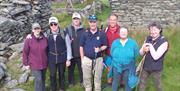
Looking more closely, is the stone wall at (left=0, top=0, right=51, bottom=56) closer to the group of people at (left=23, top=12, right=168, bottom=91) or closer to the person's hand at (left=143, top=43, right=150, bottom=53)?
the group of people at (left=23, top=12, right=168, bottom=91)

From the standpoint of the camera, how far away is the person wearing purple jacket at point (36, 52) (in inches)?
360

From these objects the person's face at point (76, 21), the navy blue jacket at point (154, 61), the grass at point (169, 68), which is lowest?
the grass at point (169, 68)

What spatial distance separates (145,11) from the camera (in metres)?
16.6

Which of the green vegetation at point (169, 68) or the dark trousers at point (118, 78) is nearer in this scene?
the dark trousers at point (118, 78)

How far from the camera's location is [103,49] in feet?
30.3

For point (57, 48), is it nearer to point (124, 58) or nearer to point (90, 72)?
point (90, 72)

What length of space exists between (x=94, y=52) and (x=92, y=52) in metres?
0.05

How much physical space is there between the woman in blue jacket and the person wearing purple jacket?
1635mm

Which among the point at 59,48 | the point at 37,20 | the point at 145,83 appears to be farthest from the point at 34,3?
the point at 145,83

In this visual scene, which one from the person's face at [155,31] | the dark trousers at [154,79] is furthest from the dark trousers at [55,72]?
the person's face at [155,31]

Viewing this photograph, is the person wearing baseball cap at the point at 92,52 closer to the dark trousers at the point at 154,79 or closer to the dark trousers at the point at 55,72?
the dark trousers at the point at 55,72

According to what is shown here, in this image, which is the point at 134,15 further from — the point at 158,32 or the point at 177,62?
the point at 158,32

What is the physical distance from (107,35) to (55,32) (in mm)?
1245

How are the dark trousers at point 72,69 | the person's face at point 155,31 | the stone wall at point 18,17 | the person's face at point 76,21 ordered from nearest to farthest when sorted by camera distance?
1. the person's face at point 155,31
2. the person's face at point 76,21
3. the dark trousers at point 72,69
4. the stone wall at point 18,17
